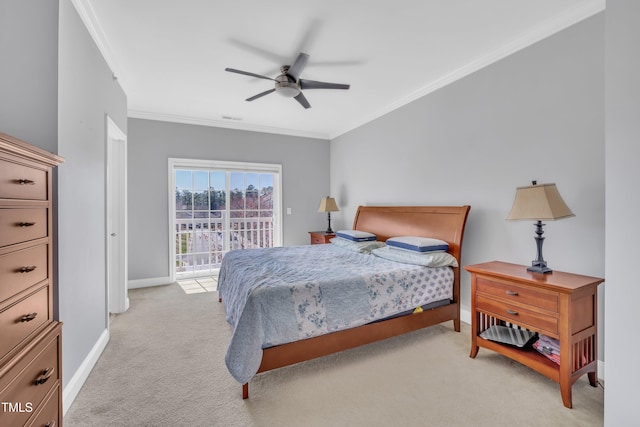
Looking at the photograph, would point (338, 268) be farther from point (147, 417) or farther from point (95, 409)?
point (95, 409)

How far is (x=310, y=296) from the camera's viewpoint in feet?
6.97

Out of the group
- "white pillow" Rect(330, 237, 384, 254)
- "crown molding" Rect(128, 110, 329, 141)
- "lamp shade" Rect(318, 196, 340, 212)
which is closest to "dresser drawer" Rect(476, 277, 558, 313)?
"white pillow" Rect(330, 237, 384, 254)

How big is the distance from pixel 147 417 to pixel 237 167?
404 centimetres

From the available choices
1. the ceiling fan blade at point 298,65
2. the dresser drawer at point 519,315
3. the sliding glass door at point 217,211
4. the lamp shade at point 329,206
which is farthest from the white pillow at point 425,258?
the sliding glass door at point 217,211

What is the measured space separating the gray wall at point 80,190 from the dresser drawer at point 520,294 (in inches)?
116

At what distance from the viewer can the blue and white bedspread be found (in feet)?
6.19

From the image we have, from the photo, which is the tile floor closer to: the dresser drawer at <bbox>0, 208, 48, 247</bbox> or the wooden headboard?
the wooden headboard

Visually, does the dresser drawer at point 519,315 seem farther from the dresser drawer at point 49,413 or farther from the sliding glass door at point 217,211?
the sliding glass door at point 217,211

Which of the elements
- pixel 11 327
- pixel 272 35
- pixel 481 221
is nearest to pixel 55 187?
pixel 11 327

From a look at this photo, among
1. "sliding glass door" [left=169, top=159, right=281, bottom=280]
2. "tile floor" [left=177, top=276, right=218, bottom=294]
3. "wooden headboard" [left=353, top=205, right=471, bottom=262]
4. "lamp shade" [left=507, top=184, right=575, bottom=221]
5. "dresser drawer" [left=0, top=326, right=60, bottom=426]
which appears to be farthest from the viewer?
"sliding glass door" [left=169, top=159, right=281, bottom=280]

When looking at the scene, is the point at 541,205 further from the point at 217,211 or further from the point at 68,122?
the point at 217,211

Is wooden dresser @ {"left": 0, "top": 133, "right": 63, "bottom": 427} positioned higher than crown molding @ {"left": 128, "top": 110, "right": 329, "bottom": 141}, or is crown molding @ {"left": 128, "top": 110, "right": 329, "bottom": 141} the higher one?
crown molding @ {"left": 128, "top": 110, "right": 329, "bottom": 141}

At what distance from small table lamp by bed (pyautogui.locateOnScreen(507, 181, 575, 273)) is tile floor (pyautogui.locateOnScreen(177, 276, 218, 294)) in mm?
3915

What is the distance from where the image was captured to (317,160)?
5.81 meters
